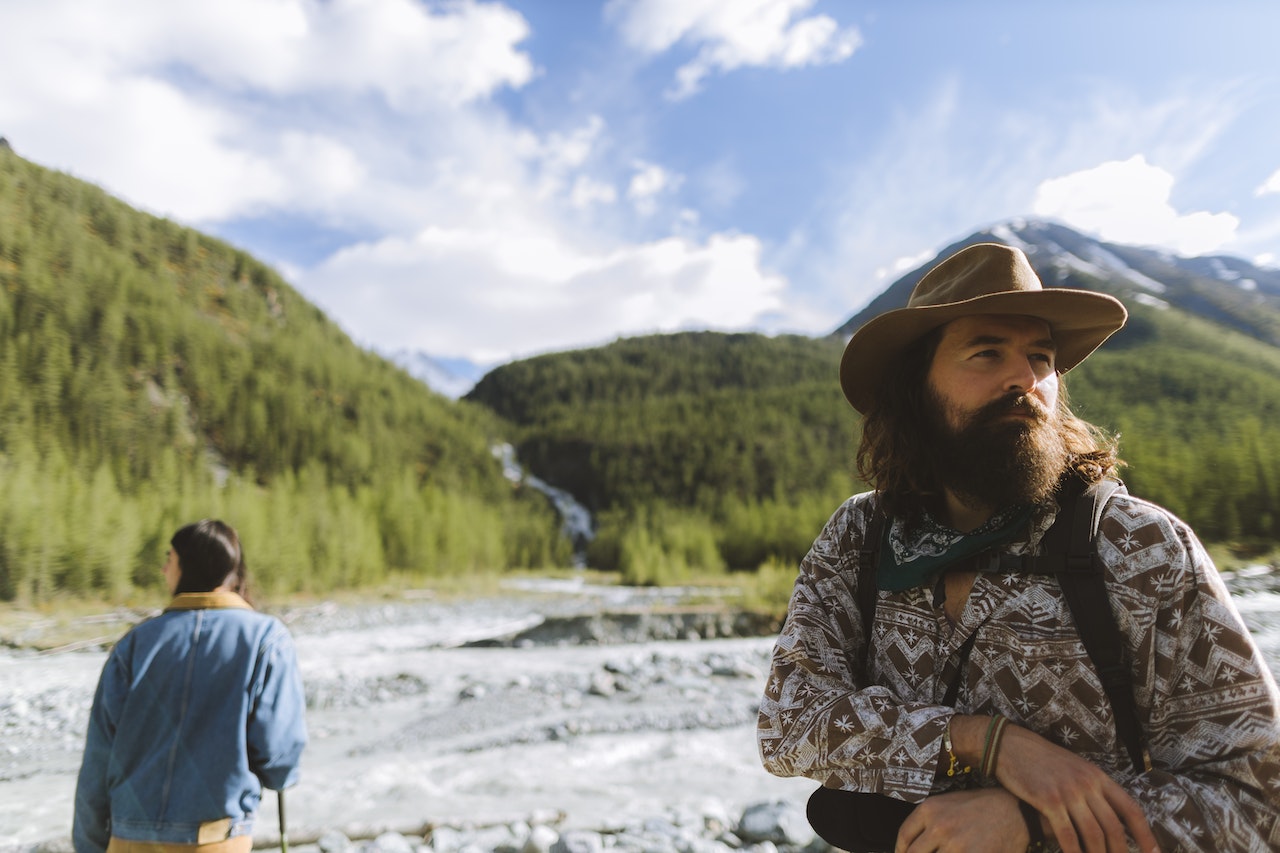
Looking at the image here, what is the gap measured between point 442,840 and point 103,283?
42763 millimetres

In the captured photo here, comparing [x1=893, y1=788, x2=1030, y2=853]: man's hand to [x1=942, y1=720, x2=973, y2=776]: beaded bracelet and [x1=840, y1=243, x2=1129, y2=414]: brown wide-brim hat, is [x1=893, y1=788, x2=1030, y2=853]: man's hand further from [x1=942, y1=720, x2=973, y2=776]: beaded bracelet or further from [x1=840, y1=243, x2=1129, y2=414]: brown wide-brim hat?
[x1=840, y1=243, x2=1129, y2=414]: brown wide-brim hat

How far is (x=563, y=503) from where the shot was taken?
69375 mm

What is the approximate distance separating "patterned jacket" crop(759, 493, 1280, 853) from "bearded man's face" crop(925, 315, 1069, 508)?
0.08 m

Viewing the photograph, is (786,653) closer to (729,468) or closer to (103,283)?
(103,283)

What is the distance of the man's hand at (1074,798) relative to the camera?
37.2 inches

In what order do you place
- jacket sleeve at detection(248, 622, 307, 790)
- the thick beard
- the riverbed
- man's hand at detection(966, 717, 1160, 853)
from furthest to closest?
the riverbed → jacket sleeve at detection(248, 622, 307, 790) → the thick beard → man's hand at detection(966, 717, 1160, 853)

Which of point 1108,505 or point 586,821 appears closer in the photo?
point 1108,505

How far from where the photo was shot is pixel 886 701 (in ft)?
3.69

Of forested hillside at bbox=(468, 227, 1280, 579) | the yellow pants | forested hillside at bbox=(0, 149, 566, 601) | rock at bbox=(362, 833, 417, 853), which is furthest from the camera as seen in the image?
forested hillside at bbox=(468, 227, 1280, 579)

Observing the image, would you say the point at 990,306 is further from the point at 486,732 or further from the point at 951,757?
the point at 486,732

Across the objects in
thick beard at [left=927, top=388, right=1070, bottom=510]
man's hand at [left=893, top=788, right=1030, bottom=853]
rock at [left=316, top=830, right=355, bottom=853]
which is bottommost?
rock at [left=316, top=830, right=355, bottom=853]

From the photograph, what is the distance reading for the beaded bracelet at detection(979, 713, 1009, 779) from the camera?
1.02 metres

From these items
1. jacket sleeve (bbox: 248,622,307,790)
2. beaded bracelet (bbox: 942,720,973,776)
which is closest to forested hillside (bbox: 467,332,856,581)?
beaded bracelet (bbox: 942,720,973,776)

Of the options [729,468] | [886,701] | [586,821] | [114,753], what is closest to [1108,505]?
[886,701]
